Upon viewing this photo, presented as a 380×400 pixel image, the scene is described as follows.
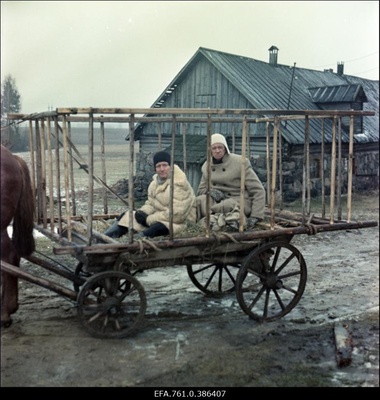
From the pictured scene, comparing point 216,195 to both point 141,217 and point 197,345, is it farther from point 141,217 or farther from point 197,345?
point 197,345

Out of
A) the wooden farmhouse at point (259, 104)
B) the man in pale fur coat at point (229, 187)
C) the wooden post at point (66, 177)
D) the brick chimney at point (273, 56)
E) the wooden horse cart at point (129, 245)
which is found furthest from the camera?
the brick chimney at point (273, 56)

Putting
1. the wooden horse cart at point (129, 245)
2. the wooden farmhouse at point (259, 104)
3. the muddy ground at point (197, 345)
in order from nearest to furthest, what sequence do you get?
the muddy ground at point (197, 345) → the wooden horse cart at point (129, 245) → the wooden farmhouse at point (259, 104)

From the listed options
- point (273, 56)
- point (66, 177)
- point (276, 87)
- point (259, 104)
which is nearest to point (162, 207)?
point (66, 177)

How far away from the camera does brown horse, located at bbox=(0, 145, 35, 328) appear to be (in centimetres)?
453

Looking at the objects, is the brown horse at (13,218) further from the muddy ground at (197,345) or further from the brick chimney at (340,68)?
the brick chimney at (340,68)

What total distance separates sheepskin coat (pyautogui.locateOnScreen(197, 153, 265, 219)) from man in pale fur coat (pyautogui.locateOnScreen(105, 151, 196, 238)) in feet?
0.91

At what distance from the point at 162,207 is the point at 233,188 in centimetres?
88

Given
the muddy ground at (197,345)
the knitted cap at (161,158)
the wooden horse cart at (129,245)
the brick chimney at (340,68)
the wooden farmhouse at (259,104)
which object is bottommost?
the muddy ground at (197,345)

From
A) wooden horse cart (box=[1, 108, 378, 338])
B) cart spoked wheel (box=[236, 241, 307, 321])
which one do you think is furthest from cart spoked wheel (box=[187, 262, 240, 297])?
wooden horse cart (box=[1, 108, 378, 338])

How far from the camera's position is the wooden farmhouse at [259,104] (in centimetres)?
1440

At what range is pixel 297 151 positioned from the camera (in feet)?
49.0

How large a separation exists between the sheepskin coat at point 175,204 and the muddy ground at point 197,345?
1.10 metres

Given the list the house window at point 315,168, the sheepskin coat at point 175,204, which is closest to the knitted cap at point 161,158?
the sheepskin coat at point 175,204
